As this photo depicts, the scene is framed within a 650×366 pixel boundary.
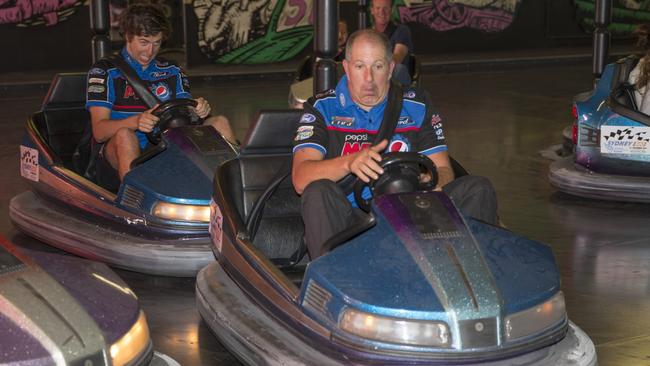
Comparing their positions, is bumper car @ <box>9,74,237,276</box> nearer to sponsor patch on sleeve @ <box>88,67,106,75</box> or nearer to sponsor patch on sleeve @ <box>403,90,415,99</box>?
sponsor patch on sleeve @ <box>88,67,106,75</box>

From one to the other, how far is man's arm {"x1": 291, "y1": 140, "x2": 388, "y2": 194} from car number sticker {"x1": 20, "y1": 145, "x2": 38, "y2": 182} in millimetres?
1743

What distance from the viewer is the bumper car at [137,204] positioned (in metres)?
4.18

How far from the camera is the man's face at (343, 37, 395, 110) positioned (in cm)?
332

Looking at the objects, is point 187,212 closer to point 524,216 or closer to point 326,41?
point 326,41

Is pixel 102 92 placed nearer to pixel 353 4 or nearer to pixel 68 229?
pixel 68 229

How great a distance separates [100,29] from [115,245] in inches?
96.8

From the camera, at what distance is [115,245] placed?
167 inches

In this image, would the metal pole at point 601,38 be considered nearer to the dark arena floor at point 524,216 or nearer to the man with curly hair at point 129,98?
the dark arena floor at point 524,216

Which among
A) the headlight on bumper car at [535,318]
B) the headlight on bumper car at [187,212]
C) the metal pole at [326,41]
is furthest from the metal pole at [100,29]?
the headlight on bumper car at [535,318]

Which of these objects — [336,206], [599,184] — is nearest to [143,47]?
[336,206]

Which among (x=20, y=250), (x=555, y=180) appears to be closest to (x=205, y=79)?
(x=555, y=180)

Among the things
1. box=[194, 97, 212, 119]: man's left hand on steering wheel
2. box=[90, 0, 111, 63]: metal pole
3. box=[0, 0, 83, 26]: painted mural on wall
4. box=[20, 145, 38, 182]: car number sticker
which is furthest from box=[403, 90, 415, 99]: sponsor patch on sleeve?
box=[0, 0, 83, 26]: painted mural on wall

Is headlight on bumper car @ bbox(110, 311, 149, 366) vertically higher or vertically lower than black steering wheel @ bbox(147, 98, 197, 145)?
lower

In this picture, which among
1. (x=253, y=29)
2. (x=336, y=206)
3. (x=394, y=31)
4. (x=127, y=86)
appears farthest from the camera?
(x=253, y=29)
